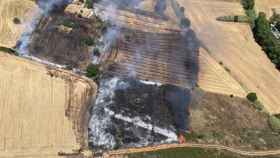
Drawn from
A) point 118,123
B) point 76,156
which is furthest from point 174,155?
point 76,156

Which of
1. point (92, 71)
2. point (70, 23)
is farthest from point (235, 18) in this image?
point (92, 71)

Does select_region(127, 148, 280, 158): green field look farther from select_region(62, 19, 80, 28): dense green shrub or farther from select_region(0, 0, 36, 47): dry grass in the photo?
select_region(0, 0, 36, 47): dry grass

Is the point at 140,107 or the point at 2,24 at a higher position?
the point at 2,24

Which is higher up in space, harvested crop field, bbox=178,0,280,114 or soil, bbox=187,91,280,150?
harvested crop field, bbox=178,0,280,114

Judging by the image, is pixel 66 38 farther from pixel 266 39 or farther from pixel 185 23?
pixel 266 39

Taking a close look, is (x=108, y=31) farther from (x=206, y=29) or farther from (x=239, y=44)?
(x=239, y=44)

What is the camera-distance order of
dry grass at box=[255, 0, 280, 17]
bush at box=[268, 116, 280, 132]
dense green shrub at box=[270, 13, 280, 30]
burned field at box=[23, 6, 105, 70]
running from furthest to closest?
dry grass at box=[255, 0, 280, 17]
dense green shrub at box=[270, 13, 280, 30]
burned field at box=[23, 6, 105, 70]
bush at box=[268, 116, 280, 132]

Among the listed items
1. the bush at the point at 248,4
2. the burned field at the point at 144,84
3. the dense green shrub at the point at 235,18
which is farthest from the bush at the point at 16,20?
the bush at the point at 248,4

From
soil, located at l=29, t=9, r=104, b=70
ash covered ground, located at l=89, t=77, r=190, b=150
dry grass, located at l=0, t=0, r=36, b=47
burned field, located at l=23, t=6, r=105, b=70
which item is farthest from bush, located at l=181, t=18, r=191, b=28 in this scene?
dry grass, located at l=0, t=0, r=36, b=47
